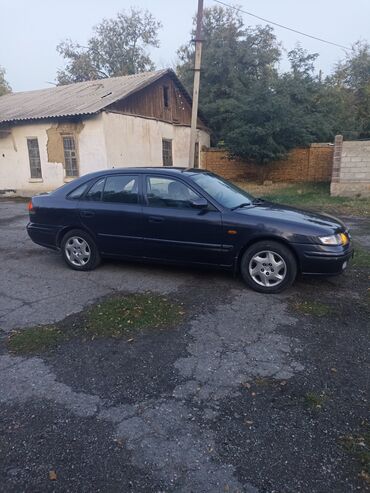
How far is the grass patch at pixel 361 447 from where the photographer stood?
213cm

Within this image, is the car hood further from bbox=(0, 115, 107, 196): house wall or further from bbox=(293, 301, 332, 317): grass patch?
bbox=(0, 115, 107, 196): house wall

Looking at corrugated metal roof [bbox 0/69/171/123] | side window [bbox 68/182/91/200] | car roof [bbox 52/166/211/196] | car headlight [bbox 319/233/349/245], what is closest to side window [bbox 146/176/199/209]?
car roof [bbox 52/166/211/196]

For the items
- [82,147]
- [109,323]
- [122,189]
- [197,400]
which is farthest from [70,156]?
[197,400]

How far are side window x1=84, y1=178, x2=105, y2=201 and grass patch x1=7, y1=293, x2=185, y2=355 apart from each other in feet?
5.56

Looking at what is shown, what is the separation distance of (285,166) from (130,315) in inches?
630

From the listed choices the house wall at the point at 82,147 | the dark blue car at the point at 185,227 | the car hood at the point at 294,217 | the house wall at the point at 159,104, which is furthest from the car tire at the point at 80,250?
the house wall at the point at 159,104

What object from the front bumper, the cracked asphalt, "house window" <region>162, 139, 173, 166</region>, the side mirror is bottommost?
the cracked asphalt

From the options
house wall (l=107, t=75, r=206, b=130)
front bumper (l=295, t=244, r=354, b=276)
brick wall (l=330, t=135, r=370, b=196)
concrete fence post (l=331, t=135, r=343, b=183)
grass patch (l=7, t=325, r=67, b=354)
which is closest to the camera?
grass patch (l=7, t=325, r=67, b=354)

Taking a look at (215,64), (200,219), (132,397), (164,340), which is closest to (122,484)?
(132,397)

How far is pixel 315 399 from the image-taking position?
108 inches

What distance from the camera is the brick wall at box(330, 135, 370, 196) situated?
42.4ft

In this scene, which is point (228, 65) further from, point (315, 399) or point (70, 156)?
point (315, 399)

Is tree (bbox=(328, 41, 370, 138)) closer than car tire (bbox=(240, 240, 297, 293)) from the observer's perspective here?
No

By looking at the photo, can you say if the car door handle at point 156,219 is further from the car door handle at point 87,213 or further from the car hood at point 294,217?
the car hood at point 294,217
